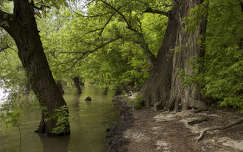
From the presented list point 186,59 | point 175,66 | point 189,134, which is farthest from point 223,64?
point 175,66

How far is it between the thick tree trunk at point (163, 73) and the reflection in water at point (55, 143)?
5405mm

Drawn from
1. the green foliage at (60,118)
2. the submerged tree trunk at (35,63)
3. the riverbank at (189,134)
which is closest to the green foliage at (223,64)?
the riverbank at (189,134)

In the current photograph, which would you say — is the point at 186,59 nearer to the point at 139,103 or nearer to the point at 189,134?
the point at 189,134

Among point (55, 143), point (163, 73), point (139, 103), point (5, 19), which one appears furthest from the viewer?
point (139, 103)

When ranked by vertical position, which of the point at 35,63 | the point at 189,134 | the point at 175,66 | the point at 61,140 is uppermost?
the point at 35,63

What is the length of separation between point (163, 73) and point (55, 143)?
7011 mm

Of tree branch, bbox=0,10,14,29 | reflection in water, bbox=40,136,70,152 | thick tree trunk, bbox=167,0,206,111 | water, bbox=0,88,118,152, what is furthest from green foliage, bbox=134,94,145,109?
tree branch, bbox=0,10,14,29

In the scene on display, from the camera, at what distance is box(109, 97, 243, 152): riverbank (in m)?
5.76

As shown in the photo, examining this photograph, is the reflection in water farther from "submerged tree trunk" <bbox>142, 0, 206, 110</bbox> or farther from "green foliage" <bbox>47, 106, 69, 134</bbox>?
"submerged tree trunk" <bbox>142, 0, 206, 110</bbox>

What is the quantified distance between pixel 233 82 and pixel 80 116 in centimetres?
1107

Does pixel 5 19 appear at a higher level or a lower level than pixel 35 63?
higher

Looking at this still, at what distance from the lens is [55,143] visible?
8484 millimetres

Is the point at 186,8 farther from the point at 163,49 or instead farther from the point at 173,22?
the point at 163,49

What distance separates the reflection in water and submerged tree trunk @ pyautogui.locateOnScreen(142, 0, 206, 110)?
199 inches
